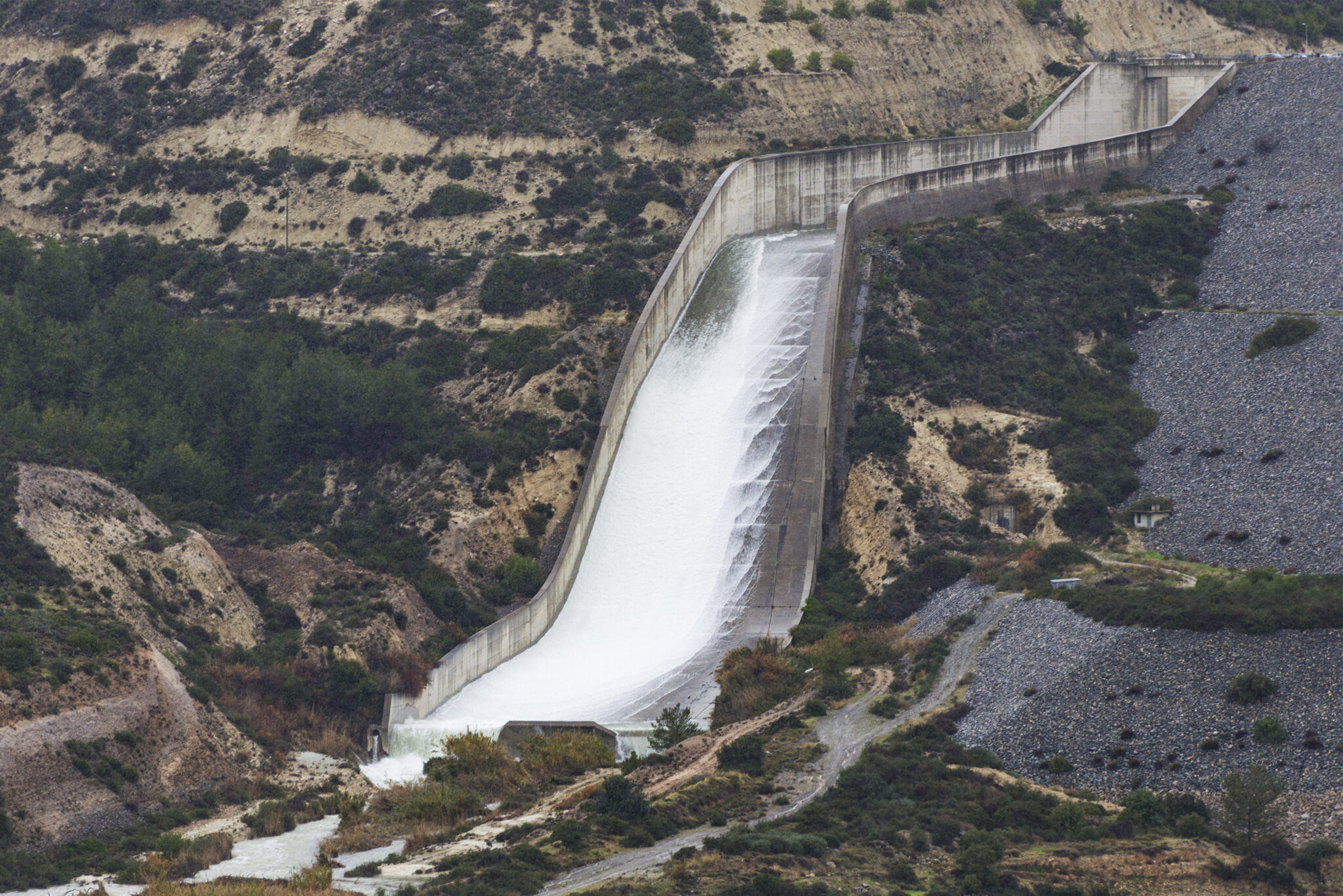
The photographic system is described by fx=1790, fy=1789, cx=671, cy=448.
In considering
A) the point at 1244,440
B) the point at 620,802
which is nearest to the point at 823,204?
the point at 1244,440

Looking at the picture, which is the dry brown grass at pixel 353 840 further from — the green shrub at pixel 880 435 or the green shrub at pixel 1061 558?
the green shrub at pixel 880 435

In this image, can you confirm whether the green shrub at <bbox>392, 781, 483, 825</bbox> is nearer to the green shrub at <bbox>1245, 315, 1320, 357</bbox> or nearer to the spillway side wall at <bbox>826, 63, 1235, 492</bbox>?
the spillway side wall at <bbox>826, 63, 1235, 492</bbox>

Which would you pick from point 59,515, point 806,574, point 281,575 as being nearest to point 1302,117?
point 806,574

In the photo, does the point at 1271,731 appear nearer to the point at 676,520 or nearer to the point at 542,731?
the point at 542,731

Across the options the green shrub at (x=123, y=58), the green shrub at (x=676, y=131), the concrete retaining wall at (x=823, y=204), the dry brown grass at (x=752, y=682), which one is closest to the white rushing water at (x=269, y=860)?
the concrete retaining wall at (x=823, y=204)

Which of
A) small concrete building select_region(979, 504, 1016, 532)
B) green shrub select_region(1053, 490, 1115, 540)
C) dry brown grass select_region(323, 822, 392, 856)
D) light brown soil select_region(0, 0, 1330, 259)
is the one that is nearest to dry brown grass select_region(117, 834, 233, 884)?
dry brown grass select_region(323, 822, 392, 856)

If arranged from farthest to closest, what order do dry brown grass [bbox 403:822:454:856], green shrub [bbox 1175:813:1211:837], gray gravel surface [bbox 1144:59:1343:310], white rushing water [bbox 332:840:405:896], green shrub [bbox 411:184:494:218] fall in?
green shrub [bbox 411:184:494:218]
gray gravel surface [bbox 1144:59:1343:310]
dry brown grass [bbox 403:822:454:856]
green shrub [bbox 1175:813:1211:837]
white rushing water [bbox 332:840:405:896]
